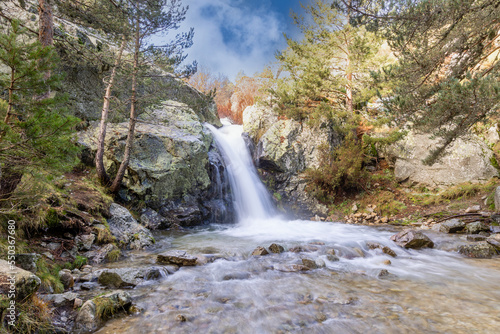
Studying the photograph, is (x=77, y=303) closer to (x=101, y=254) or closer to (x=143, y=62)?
(x=101, y=254)

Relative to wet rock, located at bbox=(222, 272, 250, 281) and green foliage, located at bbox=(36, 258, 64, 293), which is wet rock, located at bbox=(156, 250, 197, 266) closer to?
wet rock, located at bbox=(222, 272, 250, 281)

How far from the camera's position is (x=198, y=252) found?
5.66 metres

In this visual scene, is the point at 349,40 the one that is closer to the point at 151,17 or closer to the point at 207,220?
the point at 151,17

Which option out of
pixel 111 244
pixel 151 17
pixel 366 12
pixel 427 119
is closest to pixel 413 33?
pixel 366 12

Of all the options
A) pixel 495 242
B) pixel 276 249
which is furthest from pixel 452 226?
pixel 276 249

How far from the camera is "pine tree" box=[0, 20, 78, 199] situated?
234cm

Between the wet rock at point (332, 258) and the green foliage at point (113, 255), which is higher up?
the green foliage at point (113, 255)

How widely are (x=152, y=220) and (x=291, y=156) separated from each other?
7.41m

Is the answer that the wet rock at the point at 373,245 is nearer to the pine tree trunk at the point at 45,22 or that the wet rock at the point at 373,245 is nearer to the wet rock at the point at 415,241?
the wet rock at the point at 415,241

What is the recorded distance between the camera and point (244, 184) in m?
12.0

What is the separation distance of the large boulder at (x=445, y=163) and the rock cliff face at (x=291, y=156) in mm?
3261

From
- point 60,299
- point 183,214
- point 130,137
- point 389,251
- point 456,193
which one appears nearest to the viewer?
point 60,299

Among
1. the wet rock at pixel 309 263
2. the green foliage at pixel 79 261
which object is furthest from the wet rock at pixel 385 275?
the green foliage at pixel 79 261

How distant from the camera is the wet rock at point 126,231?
5800mm
